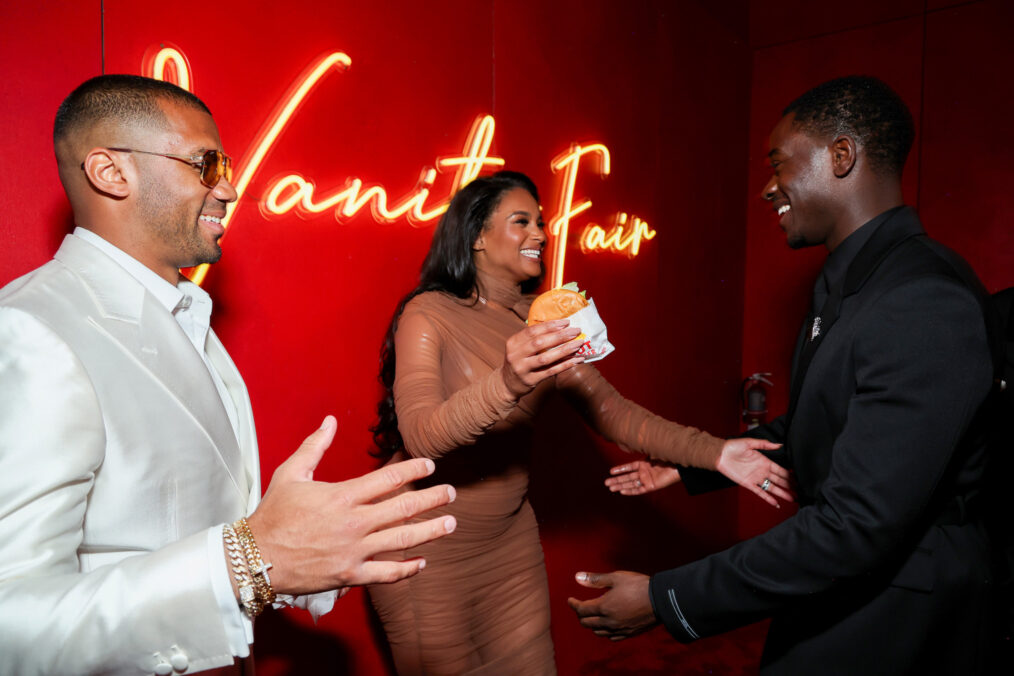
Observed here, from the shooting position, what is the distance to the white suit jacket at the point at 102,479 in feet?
3.02

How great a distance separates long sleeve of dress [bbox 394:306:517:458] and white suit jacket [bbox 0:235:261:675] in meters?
0.70

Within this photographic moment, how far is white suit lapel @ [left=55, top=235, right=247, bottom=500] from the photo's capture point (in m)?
1.26

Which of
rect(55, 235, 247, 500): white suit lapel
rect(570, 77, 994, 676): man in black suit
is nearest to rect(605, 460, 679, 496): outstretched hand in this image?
rect(570, 77, 994, 676): man in black suit

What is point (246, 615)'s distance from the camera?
1.02 meters

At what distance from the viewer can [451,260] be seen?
8.66ft

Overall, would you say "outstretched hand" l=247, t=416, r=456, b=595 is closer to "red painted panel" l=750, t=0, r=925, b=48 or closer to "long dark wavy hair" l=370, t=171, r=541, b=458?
"long dark wavy hair" l=370, t=171, r=541, b=458

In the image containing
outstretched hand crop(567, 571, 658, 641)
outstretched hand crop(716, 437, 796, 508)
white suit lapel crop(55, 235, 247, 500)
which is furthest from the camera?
outstretched hand crop(716, 437, 796, 508)

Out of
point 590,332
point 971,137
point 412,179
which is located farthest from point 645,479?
point 971,137

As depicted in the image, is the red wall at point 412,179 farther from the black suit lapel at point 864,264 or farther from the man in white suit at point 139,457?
the black suit lapel at point 864,264

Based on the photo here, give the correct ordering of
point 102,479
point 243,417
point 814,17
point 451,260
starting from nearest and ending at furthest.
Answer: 1. point 102,479
2. point 243,417
3. point 451,260
4. point 814,17

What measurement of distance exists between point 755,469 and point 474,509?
3.69 ft

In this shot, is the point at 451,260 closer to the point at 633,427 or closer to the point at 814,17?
the point at 633,427

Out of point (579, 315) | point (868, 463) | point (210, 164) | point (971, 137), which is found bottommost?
point (868, 463)

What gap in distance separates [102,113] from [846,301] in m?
1.96
